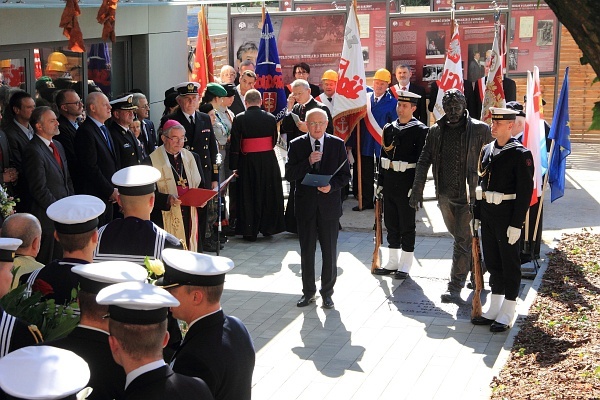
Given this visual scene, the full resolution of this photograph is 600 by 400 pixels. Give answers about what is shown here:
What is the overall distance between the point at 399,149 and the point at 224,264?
611 centimetres

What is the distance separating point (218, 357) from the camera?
4230 mm

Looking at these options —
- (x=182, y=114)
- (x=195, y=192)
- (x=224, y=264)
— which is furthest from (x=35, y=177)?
(x=224, y=264)

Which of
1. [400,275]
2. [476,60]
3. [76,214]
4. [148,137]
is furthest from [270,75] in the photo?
[76,214]

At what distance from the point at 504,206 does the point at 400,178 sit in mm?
1956

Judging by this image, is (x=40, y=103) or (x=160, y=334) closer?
(x=160, y=334)

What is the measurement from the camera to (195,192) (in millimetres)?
9383

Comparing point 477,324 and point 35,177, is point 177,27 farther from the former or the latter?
point 477,324

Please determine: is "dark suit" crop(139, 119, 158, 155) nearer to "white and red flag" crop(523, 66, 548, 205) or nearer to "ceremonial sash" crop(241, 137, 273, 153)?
"ceremonial sash" crop(241, 137, 273, 153)

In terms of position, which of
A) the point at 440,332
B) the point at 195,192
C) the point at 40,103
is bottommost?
the point at 440,332

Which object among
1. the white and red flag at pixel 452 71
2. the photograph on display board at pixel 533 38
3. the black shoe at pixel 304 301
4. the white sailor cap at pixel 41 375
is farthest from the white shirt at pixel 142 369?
the photograph on display board at pixel 533 38

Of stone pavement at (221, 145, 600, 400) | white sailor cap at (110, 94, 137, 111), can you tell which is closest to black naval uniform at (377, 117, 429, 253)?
stone pavement at (221, 145, 600, 400)

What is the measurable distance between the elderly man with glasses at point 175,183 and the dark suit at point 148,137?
1146 millimetres

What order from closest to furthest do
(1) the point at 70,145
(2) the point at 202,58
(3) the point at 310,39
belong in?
1. (1) the point at 70,145
2. (2) the point at 202,58
3. (3) the point at 310,39

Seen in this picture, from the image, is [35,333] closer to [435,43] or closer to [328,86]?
[328,86]
